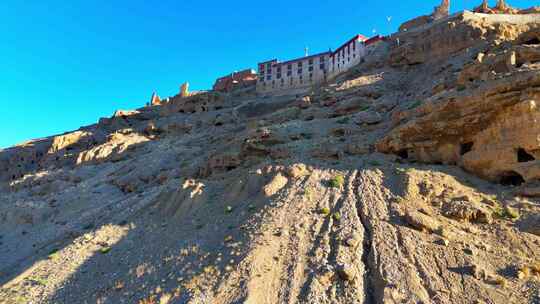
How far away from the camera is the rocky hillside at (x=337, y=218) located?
10.3 metres

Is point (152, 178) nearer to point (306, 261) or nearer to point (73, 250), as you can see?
point (73, 250)

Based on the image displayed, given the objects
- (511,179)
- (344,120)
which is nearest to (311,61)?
(344,120)

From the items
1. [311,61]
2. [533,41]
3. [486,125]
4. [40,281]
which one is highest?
[311,61]

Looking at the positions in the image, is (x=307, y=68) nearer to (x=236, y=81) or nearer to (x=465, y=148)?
(x=236, y=81)

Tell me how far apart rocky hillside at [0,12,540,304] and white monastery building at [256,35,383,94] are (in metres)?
22.5

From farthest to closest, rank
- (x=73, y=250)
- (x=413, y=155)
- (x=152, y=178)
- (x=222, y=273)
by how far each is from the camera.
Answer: (x=152, y=178) < (x=413, y=155) < (x=73, y=250) < (x=222, y=273)

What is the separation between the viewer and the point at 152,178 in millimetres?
29484

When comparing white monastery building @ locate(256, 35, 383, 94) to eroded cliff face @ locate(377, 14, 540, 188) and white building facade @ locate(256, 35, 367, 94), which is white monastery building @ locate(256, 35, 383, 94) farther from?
eroded cliff face @ locate(377, 14, 540, 188)

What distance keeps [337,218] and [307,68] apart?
48.0m

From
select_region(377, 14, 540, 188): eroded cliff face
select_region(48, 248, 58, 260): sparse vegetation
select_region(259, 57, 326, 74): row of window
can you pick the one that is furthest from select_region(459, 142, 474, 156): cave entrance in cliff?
select_region(259, 57, 326, 74): row of window

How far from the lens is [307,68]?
5819cm

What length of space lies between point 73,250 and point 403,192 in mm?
15873

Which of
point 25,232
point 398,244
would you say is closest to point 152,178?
point 25,232

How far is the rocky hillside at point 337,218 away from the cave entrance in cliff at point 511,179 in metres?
0.04
